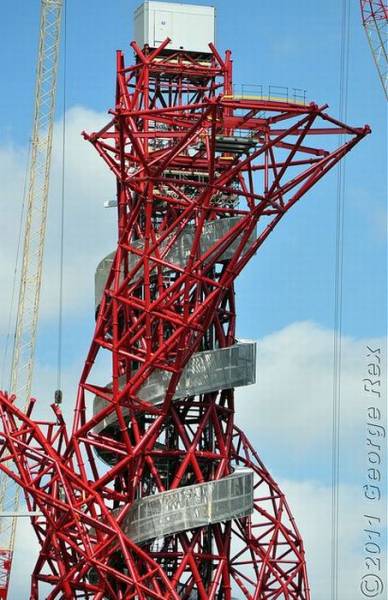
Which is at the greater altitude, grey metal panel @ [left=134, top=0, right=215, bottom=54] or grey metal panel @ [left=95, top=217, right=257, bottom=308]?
grey metal panel @ [left=134, top=0, right=215, bottom=54]

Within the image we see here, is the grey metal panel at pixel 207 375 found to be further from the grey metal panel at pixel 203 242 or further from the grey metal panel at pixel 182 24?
the grey metal panel at pixel 182 24

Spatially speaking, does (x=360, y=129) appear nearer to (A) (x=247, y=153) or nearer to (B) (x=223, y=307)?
(A) (x=247, y=153)

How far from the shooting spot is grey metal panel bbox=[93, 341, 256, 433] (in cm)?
11619

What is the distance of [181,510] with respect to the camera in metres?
115

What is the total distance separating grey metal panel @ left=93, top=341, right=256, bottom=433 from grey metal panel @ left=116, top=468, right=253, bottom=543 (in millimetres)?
5213

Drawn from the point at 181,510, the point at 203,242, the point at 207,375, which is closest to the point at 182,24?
the point at 203,242

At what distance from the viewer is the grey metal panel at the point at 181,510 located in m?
115

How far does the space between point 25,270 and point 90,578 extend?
50.2m

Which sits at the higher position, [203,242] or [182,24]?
[182,24]

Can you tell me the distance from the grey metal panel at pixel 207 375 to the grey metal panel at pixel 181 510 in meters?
5.21

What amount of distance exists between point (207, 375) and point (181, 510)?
7731mm

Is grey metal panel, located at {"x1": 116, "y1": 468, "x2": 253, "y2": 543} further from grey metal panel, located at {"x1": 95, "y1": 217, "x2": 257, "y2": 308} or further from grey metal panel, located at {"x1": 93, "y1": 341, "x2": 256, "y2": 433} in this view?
grey metal panel, located at {"x1": 95, "y1": 217, "x2": 257, "y2": 308}

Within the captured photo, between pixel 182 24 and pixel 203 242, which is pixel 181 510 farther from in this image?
pixel 182 24

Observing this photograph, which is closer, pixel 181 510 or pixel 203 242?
pixel 181 510
